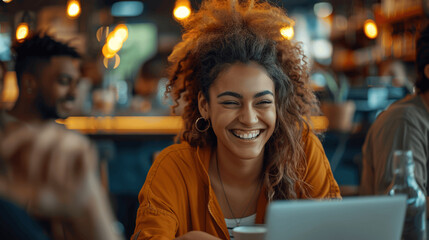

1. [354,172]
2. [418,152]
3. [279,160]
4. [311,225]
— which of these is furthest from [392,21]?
[311,225]

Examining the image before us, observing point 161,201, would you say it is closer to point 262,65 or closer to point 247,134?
point 247,134

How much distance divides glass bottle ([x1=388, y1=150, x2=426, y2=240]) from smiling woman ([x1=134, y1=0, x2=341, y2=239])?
42 centimetres

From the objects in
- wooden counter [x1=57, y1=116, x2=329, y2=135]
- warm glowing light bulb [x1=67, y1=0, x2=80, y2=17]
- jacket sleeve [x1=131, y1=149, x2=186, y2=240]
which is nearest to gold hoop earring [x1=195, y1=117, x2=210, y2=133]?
jacket sleeve [x1=131, y1=149, x2=186, y2=240]

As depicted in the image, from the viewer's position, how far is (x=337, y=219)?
0.84 m

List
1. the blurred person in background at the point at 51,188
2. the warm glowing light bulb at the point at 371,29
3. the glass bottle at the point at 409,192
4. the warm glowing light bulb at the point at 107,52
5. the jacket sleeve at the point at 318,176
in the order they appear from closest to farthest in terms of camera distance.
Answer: the blurred person in background at the point at 51,188, the glass bottle at the point at 409,192, the jacket sleeve at the point at 318,176, the warm glowing light bulb at the point at 371,29, the warm glowing light bulb at the point at 107,52

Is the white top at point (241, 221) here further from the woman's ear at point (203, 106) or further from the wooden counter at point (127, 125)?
the wooden counter at point (127, 125)

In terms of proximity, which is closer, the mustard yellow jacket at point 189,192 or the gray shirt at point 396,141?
the mustard yellow jacket at point 189,192

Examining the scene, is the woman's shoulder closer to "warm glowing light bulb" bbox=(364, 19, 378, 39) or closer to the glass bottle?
the glass bottle

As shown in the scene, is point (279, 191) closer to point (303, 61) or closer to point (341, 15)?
point (303, 61)

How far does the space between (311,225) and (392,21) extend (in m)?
4.97

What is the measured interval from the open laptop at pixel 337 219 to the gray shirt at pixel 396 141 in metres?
→ 0.89

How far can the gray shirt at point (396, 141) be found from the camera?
1.80 m

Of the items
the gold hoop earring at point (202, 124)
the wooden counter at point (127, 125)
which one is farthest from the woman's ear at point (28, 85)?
the wooden counter at point (127, 125)

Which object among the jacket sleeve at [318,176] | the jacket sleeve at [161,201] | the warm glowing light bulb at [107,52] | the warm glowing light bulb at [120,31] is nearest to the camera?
the jacket sleeve at [161,201]
